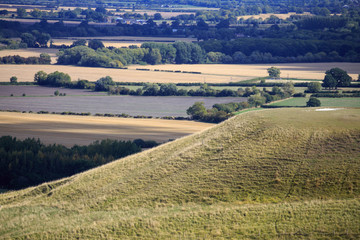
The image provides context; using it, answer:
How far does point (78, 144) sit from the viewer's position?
56.9 m

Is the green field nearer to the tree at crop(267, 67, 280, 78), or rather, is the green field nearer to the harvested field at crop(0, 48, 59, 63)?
the tree at crop(267, 67, 280, 78)

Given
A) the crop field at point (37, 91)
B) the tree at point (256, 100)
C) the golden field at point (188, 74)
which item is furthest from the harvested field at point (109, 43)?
the tree at point (256, 100)

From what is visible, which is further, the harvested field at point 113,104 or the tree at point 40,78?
the tree at point 40,78

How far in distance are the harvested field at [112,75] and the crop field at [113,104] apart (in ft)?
61.5

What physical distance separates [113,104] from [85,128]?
22.3 meters

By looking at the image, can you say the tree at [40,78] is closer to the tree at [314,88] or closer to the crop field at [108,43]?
the tree at [314,88]

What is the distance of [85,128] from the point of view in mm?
67750

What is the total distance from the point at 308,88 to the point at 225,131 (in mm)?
67694

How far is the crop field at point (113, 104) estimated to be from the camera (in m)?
82.8

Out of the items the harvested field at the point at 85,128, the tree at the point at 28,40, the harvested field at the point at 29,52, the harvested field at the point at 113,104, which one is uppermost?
the tree at the point at 28,40

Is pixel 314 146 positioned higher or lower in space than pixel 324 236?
higher

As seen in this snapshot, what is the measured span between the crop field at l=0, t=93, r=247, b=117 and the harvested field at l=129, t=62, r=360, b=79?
3177 cm

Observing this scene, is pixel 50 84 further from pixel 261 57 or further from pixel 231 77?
pixel 261 57

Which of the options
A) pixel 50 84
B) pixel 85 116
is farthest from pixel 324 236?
pixel 50 84
